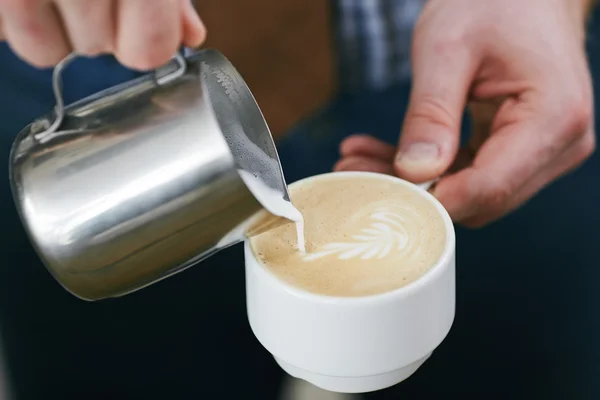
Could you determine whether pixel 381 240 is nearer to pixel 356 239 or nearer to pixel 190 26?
pixel 356 239

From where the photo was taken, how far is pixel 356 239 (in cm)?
67

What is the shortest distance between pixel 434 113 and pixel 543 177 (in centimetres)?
21

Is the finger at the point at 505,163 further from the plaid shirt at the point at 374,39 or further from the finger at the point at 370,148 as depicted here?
the plaid shirt at the point at 374,39

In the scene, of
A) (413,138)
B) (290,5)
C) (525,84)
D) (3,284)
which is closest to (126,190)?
(413,138)

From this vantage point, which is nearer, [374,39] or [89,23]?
[89,23]

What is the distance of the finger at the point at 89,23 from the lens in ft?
1.63

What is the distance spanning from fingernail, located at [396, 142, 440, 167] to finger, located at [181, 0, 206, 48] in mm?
307

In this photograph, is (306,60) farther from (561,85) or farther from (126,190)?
(126,190)

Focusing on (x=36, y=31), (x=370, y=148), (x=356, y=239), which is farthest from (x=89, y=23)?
(x=370, y=148)

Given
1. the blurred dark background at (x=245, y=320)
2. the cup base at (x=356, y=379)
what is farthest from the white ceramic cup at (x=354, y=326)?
the blurred dark background at (x=245, y=320)

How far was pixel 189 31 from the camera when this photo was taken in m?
0.58

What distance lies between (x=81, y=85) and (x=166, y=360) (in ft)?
1.62

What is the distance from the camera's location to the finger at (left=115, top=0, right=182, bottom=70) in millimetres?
Result: 504

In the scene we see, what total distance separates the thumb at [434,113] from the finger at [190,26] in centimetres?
31
